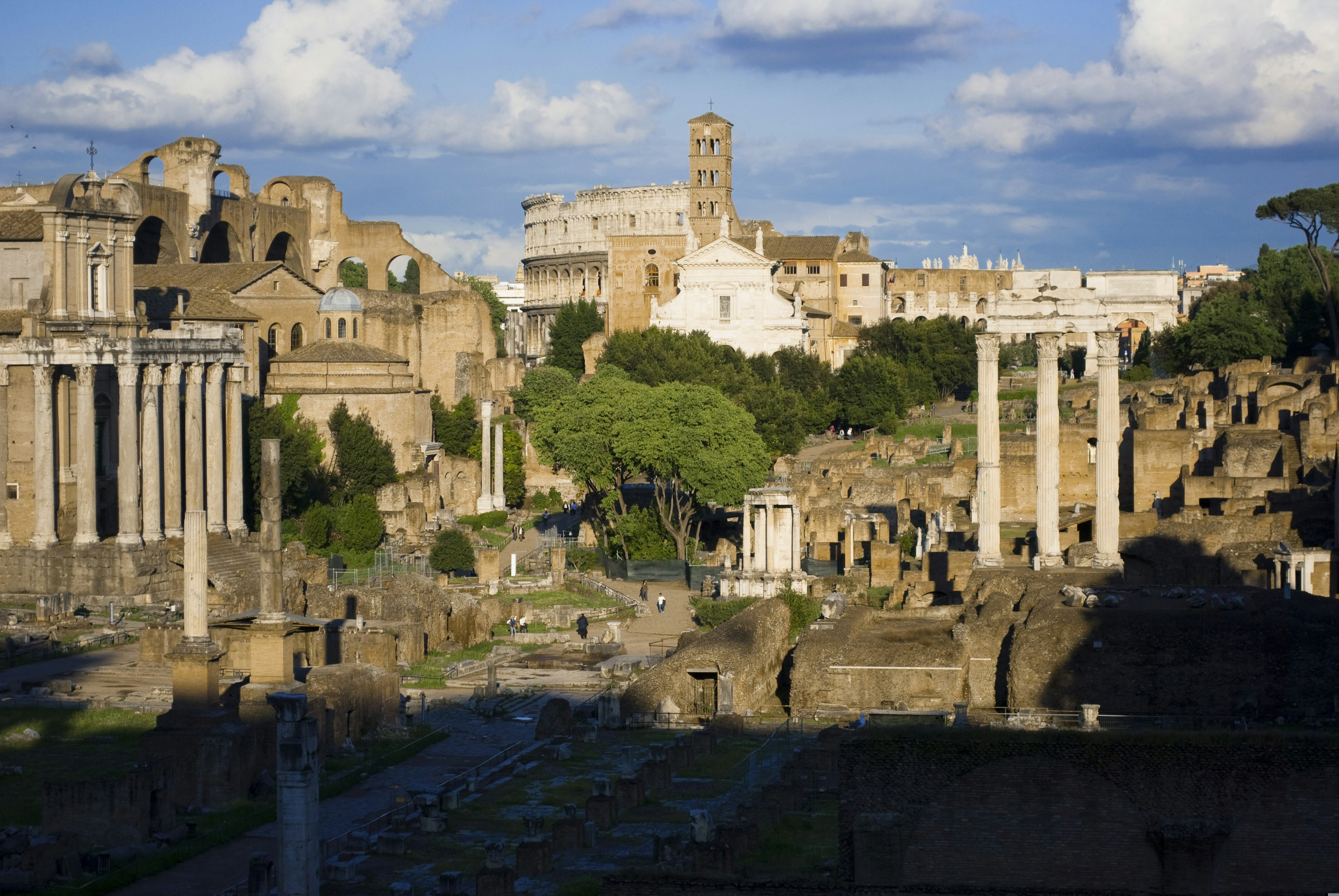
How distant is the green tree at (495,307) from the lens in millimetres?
115519

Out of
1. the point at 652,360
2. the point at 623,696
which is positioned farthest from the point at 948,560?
the point at 652,360

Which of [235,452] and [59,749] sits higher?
[235,452]

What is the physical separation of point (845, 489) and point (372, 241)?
107ft

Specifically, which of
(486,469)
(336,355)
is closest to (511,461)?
(486,469)

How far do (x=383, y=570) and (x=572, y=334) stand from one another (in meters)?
Answer: 43.7

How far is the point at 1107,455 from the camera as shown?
36312 millimetres

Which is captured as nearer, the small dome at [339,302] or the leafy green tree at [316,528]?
the leafy green tree at [316,528]

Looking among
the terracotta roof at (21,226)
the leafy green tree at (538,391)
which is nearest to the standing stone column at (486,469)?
the leafy green tree at (538,391)

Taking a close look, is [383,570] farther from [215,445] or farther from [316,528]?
[215,445]

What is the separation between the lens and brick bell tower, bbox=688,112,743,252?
111625 mm

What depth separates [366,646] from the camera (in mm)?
37312

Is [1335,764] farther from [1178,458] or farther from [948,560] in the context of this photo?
[1178,458]

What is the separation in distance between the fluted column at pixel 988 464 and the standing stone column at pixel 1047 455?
2.73 feet

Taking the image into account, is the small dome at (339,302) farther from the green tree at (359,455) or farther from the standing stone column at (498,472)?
the standing stone column at (498,472)
